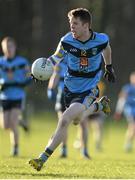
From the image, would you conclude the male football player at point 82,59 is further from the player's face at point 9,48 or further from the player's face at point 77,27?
the player's face at point 9,48

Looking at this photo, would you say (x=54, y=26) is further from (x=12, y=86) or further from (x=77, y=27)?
(x=77, y=27)

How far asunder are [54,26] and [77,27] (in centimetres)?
2834

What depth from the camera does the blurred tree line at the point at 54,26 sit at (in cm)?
4025

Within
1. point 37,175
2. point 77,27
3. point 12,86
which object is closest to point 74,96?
point 77,27

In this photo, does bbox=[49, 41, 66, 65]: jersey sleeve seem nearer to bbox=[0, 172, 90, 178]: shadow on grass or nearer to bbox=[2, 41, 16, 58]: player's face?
bbox=[0, 172, 90, 178]: shadow on grass

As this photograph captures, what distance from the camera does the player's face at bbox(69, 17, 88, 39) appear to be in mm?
11914

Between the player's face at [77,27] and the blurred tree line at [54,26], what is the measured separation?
2623 cm

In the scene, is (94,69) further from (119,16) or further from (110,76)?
(119,16)

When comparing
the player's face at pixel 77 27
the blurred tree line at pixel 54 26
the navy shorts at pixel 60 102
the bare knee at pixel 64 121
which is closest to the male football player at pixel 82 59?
the player's face at pixel 77 27

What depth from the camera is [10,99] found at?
17.0 m

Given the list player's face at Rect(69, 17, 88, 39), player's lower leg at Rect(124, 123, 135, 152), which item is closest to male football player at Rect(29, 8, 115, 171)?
player's face at Rect(69, 17, 88, 39)

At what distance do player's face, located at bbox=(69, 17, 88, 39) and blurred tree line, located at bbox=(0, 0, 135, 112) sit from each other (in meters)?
26.2

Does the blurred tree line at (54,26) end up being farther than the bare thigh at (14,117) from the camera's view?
Yes

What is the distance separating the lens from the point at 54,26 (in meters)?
40.2
